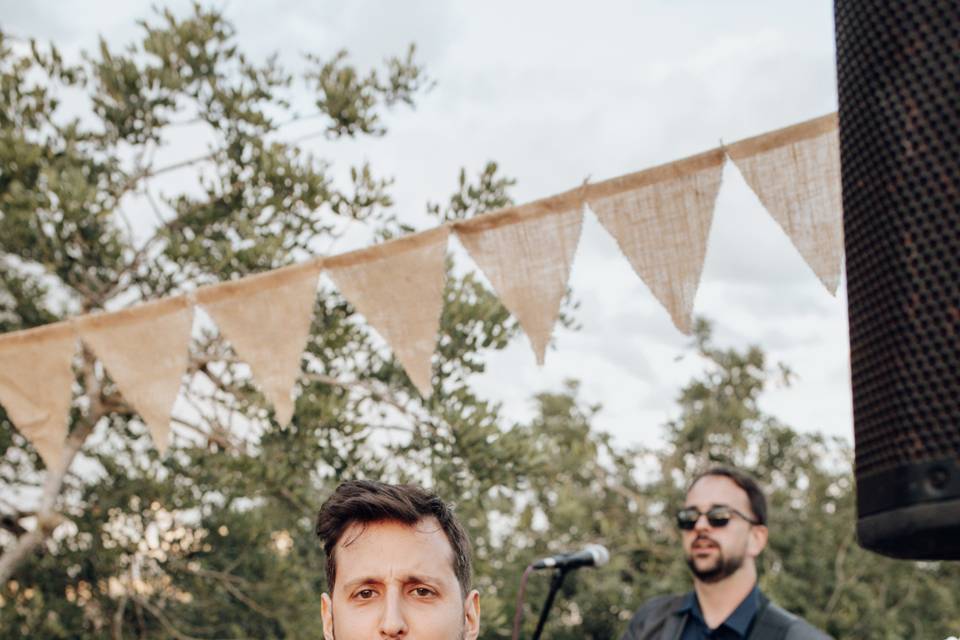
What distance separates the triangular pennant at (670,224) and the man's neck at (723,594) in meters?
1.46

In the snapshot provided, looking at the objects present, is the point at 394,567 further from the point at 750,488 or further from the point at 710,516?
the point at 750,488

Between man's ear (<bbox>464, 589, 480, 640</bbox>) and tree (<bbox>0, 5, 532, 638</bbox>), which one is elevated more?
tree (<bbox>0, 5, 532, 638</bbox>)

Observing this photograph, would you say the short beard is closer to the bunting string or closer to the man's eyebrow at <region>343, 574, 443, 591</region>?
the bunting string

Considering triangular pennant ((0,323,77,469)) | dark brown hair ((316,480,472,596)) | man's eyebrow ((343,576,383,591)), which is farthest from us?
triangular pennant ((0,323,77,469))

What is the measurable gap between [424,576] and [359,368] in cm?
272

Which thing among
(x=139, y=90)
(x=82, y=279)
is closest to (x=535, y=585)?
(x=82, y=279)

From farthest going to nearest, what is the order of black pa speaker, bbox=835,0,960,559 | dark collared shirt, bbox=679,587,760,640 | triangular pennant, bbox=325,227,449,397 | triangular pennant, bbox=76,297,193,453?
dark collared shirt, bbox=679,587,760,640 < triangular pennant, bbox=76,297,193,453 < triangular pennant, bbox=325,227,449,397 < black pa speaker, bbox=835,0,960,559

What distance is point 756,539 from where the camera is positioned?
4.11 metres

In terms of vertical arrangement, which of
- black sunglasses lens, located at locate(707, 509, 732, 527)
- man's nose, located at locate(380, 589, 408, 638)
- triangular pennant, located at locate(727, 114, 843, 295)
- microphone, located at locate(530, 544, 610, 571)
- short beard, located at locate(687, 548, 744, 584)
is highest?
triangular pennant, located at locate(727, 114, 843, 295)

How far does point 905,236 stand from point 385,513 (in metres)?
1.23

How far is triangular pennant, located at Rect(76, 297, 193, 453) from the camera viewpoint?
3.47m

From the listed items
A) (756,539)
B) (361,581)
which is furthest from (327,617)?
(756,539)

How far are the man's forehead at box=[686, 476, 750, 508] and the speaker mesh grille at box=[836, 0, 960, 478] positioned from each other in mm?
2907

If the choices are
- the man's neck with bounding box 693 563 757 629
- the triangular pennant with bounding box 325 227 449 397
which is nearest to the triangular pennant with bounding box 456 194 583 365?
the triangular pennant with bounding box 325 227 449 397
